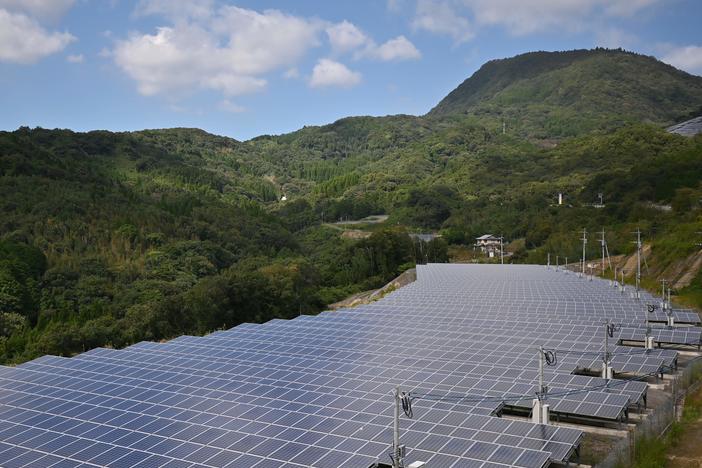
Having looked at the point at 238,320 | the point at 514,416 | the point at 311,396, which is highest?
the point at 311,396

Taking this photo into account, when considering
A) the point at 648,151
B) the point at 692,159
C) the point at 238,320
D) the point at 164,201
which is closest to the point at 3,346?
the point at 238,320

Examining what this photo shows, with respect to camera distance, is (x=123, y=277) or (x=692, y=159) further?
(x=692, y=159)

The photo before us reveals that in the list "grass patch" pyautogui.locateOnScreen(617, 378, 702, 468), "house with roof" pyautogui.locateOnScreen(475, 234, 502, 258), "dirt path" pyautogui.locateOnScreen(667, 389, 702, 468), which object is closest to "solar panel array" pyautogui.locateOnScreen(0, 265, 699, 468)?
"grass patch" pyautogui.locateOnScreen(617, 378, 702, 468)

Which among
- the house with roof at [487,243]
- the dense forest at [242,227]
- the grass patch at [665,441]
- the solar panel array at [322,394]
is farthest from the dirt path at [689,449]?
the house with roof at [487,243]

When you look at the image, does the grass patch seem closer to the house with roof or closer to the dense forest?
the dense forest

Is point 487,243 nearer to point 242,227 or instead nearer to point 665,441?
point 242,227

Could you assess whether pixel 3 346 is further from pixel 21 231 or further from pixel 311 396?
pixel 311 396

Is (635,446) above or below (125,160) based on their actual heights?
below
